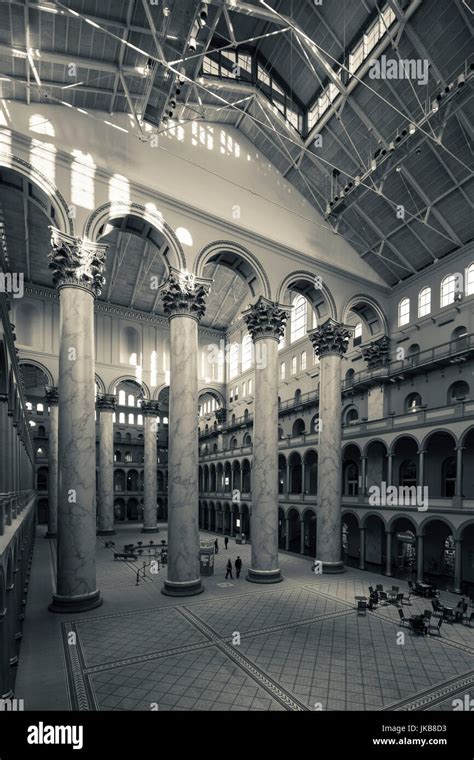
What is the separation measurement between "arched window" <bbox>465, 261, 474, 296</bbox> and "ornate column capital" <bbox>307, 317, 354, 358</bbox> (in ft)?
21.3

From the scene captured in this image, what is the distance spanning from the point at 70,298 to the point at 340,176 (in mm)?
16253

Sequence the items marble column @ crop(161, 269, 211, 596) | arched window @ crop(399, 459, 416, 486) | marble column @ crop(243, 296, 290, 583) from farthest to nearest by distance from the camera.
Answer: arched window @ crop(399, 459, 416, 486) < marble column @ crop(243, 296, 290, 583) < marble column @ crop(161, 269, 211, 596)

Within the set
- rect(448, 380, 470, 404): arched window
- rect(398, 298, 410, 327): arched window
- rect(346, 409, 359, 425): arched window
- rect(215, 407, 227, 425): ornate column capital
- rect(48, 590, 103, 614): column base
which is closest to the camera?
rect(48, 590, 103, 614): column base

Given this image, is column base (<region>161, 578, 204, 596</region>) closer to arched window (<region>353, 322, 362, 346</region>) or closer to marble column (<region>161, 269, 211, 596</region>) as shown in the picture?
marble column (<region>161, 269, 211, 596</region>)

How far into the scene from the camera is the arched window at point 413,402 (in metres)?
25.1

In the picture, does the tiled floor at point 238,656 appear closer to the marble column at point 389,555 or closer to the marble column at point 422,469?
the marble column at point 389,555

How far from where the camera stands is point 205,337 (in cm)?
4731

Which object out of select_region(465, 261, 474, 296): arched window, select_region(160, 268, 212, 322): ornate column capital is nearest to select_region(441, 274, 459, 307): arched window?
select_region(465, 261, 474, 296): arched window

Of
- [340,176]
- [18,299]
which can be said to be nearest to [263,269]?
[340,176]

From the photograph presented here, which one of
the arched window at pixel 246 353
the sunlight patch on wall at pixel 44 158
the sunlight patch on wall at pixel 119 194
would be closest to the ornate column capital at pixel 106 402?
the arched window at pixel 246 353

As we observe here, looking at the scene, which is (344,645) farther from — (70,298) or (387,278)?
(387,278)

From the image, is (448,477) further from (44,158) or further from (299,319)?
(44,158)

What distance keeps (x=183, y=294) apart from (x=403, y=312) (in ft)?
49.0

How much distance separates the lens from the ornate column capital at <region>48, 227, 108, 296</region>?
15438mm
